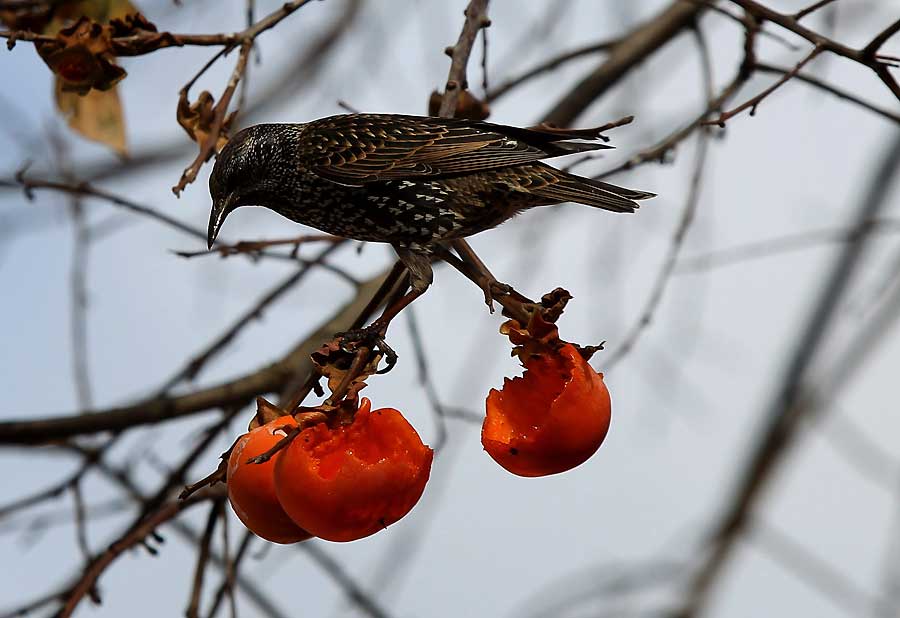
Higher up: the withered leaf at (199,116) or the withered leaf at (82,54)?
the withered leaf at (82,54)

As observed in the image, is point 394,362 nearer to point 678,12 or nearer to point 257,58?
point 257,58

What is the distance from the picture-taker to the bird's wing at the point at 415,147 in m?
2.81

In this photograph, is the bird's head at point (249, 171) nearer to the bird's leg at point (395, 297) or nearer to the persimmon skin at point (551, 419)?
the bird's leg at point (395, 297)

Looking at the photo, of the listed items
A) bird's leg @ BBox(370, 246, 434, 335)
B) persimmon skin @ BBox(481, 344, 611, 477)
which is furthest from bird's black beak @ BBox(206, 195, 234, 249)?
persimmon skin @ BBox(481, 344, 611, 477)

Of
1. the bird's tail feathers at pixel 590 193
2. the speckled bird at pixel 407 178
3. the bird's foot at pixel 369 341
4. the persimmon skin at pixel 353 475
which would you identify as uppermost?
the speckled bird at pixel 407 178

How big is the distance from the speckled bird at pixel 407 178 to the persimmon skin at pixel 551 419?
75 centimetres

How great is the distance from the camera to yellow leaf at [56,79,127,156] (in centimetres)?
319

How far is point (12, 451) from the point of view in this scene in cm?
366

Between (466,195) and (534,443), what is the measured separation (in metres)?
1.07

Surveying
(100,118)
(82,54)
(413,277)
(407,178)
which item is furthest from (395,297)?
(100,118)

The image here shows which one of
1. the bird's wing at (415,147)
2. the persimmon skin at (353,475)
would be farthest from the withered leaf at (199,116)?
the persimmon skin at (353,475)

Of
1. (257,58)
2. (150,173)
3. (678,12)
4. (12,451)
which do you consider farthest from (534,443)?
(150,173)

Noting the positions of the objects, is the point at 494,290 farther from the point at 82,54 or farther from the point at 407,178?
the point at 82,54

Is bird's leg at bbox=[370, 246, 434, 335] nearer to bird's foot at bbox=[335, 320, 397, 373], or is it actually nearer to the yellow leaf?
bird's foot at bbox=[335, 320, 397, 373]
